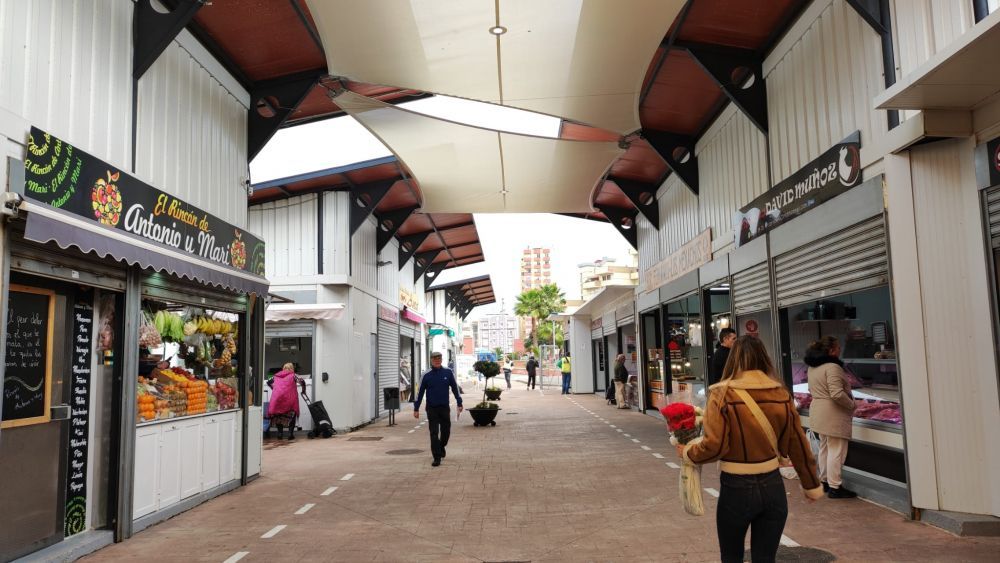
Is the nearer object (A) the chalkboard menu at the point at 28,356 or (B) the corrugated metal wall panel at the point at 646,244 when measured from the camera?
(A) the chalkboard menu at the point at 28,356

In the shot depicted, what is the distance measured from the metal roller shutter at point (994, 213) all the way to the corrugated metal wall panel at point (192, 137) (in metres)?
7.05

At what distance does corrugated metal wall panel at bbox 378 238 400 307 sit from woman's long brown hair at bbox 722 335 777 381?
48.8ft

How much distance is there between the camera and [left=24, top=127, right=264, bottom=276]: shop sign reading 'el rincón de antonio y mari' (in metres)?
4.73

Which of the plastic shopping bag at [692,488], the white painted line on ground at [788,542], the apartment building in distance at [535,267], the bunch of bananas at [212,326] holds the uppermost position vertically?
the apartment building in distance at [535,267]

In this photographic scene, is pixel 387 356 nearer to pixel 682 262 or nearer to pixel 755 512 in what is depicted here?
pixel 682 262

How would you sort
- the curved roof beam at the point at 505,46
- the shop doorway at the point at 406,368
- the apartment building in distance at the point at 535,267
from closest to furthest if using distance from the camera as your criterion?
the curved roof beam at the point at 505,46 < the shop doorway at the point at 406,368 < the apartment building in distance at the point at 535,267

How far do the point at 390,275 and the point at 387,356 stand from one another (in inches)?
90.3

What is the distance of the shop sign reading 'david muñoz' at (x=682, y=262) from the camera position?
11.7m

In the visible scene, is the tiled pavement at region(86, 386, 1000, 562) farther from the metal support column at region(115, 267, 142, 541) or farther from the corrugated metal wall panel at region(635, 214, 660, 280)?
the corrugated metal wall panel at region(635, 214, 660, 280)

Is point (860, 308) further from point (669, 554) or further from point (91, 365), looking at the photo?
point (91, 365)

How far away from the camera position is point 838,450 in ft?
21.8

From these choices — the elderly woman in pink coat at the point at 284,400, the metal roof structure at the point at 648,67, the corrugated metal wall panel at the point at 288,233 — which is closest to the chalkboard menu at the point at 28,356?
the metal roof structure at the point at 648,67

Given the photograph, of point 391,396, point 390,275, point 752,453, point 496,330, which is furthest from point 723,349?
point 496,330

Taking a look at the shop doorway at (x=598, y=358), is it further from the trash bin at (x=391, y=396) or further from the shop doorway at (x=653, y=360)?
the trash bin at (x=391, y=396)
